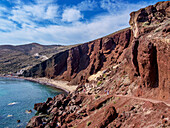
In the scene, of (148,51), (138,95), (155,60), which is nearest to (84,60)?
(138,95)

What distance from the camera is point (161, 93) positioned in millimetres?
16328

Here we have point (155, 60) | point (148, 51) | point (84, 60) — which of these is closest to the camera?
point (155, 60)

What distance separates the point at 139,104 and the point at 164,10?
72.4ft

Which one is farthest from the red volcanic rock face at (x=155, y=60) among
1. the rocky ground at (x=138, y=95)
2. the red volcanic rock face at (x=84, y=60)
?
the red volcanic rock face at (x=84, y=60)

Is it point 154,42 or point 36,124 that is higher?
point 154,42

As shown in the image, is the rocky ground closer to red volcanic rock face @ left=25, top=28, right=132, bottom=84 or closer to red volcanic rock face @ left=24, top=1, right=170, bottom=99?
red volcanic rock face @ left=24, top=1, right=170, bottom=99

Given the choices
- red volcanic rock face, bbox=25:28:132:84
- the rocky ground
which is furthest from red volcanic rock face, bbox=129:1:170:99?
red volcanic rock face, bbox=25:28:132:84

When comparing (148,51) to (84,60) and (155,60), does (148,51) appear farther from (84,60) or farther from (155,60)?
(84,60)

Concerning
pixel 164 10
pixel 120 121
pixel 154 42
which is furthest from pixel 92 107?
pixel 164 10

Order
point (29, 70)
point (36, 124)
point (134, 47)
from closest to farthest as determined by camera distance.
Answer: point (134, 47) → point (36, 124) → point (29, 70)

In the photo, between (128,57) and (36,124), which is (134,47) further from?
(36,124)

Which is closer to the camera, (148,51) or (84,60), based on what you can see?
(148,51)

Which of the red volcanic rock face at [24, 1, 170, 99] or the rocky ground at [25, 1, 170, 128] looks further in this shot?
the red volcanic rock face at [24, 1, 170, 99]

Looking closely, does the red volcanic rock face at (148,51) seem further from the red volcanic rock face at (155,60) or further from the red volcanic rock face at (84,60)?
the red volcanic rock face at (84,60)
